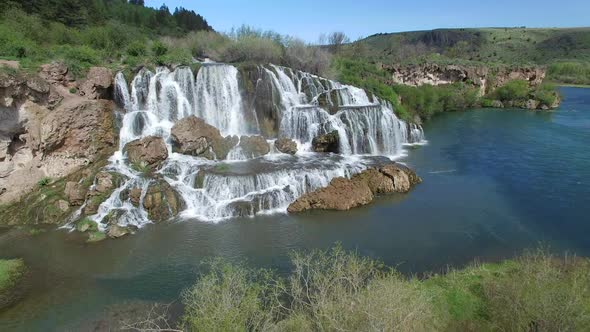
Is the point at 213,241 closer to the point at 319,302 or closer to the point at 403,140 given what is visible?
the point at 319,302

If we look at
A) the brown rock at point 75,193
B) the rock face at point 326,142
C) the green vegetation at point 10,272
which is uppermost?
the rock face at point 326,142

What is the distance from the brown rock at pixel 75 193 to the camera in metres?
18.4

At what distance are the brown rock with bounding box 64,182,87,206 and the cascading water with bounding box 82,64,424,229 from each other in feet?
4.71

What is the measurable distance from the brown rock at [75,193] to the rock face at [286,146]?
10931mm

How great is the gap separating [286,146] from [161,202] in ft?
29.4

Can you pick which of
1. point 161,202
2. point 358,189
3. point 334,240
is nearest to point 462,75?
point 358,189

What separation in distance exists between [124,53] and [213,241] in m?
19.5

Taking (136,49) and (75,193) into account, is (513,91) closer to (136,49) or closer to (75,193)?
(136,49)

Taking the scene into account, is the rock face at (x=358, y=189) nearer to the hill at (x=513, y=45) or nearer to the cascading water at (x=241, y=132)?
the cascading water at (x=241, y=132)

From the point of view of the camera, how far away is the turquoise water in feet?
41.1

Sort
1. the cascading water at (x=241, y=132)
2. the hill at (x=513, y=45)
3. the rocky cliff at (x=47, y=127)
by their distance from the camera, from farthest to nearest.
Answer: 1. the hill at (x=513, y=45)
2. the rocky cliff at (x=47, y=127)
3. the cascading water at (x=241, y=132)

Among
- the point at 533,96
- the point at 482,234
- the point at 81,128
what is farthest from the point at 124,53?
the point at 533,96

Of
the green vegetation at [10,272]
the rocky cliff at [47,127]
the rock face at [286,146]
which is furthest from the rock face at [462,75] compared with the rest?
the green vegetation at [10,272]

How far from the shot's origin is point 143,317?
11219 mm
